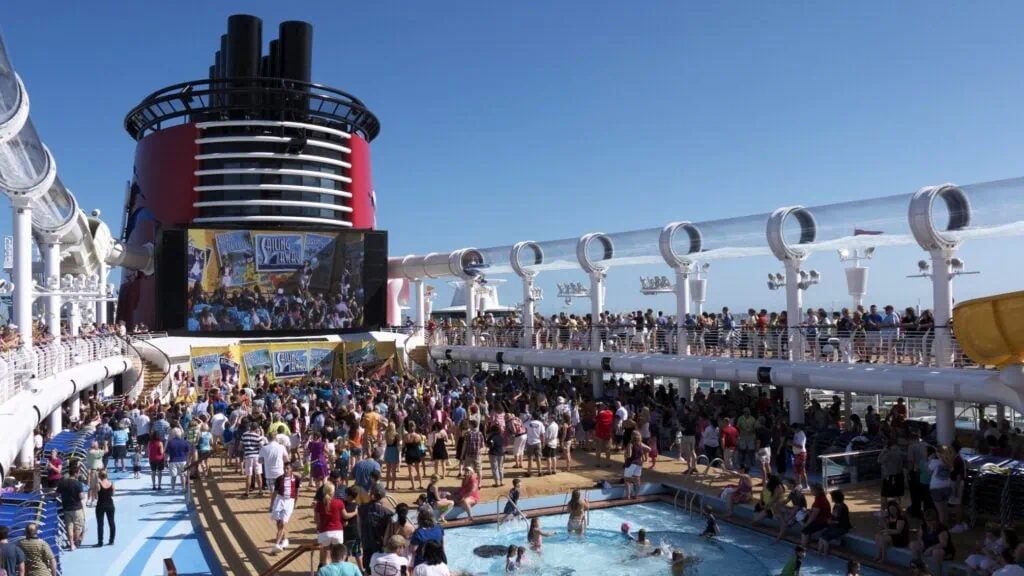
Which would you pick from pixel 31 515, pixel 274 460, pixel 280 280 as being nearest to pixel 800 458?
pixel 274 460

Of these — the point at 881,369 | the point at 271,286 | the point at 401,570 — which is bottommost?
the point at 401,570

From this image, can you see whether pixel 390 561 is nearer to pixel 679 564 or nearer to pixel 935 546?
pixel 679 564

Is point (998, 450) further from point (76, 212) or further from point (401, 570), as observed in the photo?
point (76, 212)

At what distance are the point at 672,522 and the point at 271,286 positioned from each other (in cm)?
2318

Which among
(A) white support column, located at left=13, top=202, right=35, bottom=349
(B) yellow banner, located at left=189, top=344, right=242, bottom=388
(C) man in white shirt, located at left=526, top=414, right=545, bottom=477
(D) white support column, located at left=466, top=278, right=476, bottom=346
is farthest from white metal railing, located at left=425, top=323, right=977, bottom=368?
(A) white support column, located at left=13, top=202, right=35, bottom=349

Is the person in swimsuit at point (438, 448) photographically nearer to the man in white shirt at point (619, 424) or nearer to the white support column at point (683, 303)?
the man in white shirt at point (619, 424)

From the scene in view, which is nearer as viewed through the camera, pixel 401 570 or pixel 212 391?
pixel 401 570

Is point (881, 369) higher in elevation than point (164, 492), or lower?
higher

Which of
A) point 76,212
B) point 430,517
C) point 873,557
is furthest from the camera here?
point 76,212

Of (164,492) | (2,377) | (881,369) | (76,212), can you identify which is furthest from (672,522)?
(76,212)

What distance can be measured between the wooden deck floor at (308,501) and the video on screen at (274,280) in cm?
1555

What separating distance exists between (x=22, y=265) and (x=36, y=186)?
1.59m

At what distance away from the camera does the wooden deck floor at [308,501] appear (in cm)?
1123

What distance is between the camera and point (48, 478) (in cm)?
1252
